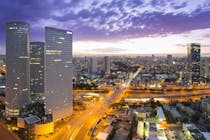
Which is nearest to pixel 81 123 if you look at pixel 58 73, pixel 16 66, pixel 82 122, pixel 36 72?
pixel 82 122

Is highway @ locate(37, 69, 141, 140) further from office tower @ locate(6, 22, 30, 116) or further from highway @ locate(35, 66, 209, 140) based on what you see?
office tower @ locate(6, 22, 30, 116)

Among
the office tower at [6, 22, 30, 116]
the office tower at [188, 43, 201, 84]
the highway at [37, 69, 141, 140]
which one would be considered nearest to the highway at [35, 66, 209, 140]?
the highway at [37, 69, 141, 140]

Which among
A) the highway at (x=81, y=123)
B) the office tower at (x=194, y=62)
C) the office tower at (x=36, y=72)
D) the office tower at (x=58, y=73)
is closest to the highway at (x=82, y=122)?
A: the highway at (x=81, y=123)

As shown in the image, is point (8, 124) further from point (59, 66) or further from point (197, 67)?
point (197, 67)

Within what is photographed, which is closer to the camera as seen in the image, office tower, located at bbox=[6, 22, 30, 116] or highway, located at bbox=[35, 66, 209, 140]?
highway, located at bbox=[35, 66, 209, 140]

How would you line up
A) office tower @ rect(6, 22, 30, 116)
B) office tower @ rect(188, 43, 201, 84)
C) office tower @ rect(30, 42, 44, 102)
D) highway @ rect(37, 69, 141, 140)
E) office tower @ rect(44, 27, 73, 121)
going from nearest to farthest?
highway @ rect(37, 69, 141, 140) < office tower @ rect(44, 27, 73, 121) < office tower @ rect(6, 22, 30, 116) < office tower @ rect(30, 42, 44, 102) < office tower @ rect(188, 43, 201, 84)

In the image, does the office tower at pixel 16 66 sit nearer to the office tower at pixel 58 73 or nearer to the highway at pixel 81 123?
the office tower at pixel 58 73

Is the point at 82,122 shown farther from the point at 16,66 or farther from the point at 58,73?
the point at 16,66
